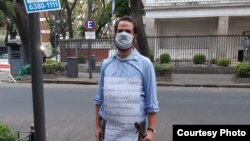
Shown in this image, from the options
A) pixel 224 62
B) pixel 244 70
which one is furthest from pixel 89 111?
pixel 224 62

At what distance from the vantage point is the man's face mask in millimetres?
3340

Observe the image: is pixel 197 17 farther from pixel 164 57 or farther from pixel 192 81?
pixel 192 81

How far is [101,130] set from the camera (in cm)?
362

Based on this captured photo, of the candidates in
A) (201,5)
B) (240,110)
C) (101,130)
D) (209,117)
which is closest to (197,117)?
(209,117)

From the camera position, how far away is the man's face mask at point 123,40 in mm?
3340

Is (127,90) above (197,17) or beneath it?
beneath

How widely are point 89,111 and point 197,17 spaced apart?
644 inches

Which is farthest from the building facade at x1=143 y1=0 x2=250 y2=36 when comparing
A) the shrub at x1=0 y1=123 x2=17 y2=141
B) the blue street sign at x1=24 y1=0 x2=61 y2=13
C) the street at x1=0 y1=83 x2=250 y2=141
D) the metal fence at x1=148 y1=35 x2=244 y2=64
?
the blue street sign at x1=24 y1=0 x2=61 y2=13

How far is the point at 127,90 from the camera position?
333 centimetres

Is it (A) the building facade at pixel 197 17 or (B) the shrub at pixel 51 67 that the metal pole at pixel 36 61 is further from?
(A) the building facade at pixel 197 17

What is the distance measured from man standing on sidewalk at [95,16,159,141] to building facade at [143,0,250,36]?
2115cm

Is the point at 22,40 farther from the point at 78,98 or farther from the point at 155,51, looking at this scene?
the point at 78,98

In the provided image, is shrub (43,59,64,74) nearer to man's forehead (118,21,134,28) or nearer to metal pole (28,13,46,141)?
metal pole (28,13,46,141)

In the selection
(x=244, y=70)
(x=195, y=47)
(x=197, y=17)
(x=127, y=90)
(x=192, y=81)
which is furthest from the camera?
(x=197, y=17)
